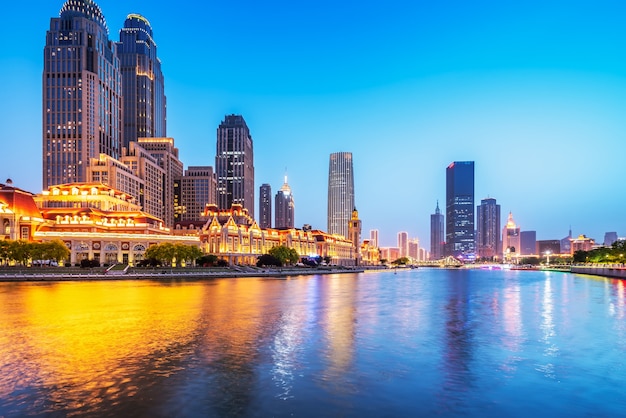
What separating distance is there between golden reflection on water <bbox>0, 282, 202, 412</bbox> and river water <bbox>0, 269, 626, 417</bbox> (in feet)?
0.34

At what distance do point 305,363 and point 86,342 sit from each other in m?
15.8

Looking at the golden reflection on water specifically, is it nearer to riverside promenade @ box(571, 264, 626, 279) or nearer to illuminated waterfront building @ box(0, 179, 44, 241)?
illuminated waterfront building @ box(0, 179, 44, 241)

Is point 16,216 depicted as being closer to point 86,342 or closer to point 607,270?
point 86,342

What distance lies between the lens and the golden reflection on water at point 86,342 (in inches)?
886

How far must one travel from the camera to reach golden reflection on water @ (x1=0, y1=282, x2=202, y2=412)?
2249cm

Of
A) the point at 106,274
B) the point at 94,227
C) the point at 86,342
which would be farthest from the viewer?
the point at 94,227

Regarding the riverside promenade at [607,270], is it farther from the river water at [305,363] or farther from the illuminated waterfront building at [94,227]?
the illuminated waterfront building at [94,227]

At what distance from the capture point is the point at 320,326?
41.3 metres

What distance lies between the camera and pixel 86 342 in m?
32.8

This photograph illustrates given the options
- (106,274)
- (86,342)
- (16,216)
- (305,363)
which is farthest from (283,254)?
(305,363)

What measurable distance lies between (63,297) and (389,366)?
166ft

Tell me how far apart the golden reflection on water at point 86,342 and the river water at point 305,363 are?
0.34 ft

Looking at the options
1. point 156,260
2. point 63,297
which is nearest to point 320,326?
point 63,297

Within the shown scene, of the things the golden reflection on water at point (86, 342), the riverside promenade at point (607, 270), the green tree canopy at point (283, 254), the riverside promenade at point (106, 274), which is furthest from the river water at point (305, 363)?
the green tree canopy at point (283, 254)
